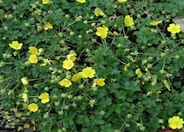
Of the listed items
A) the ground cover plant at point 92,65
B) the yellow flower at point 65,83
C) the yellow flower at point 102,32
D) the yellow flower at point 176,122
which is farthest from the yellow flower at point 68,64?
the yellow flower at point 176,122

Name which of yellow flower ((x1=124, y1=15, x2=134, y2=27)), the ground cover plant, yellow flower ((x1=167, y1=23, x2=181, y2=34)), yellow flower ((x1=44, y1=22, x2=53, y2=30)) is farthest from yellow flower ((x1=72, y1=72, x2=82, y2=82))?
yellow flower ((x1=167, y1=23, x2=181, y2=34))

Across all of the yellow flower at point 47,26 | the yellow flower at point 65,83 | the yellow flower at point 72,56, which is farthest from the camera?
the yellow flower at point 47,26

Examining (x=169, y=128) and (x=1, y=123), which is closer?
(x=169, y=128)

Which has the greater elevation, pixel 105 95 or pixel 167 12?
pixel 167 12

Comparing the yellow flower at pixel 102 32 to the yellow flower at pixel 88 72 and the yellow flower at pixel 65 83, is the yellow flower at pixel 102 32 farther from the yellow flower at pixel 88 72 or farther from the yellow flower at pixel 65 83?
the yellow flower at pixel 65 83

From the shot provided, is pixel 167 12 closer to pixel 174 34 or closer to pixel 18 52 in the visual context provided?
pixel 174 34

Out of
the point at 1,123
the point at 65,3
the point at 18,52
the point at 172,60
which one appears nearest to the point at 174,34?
the point at 172,60

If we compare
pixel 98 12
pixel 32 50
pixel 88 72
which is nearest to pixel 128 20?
pixel 98 12
